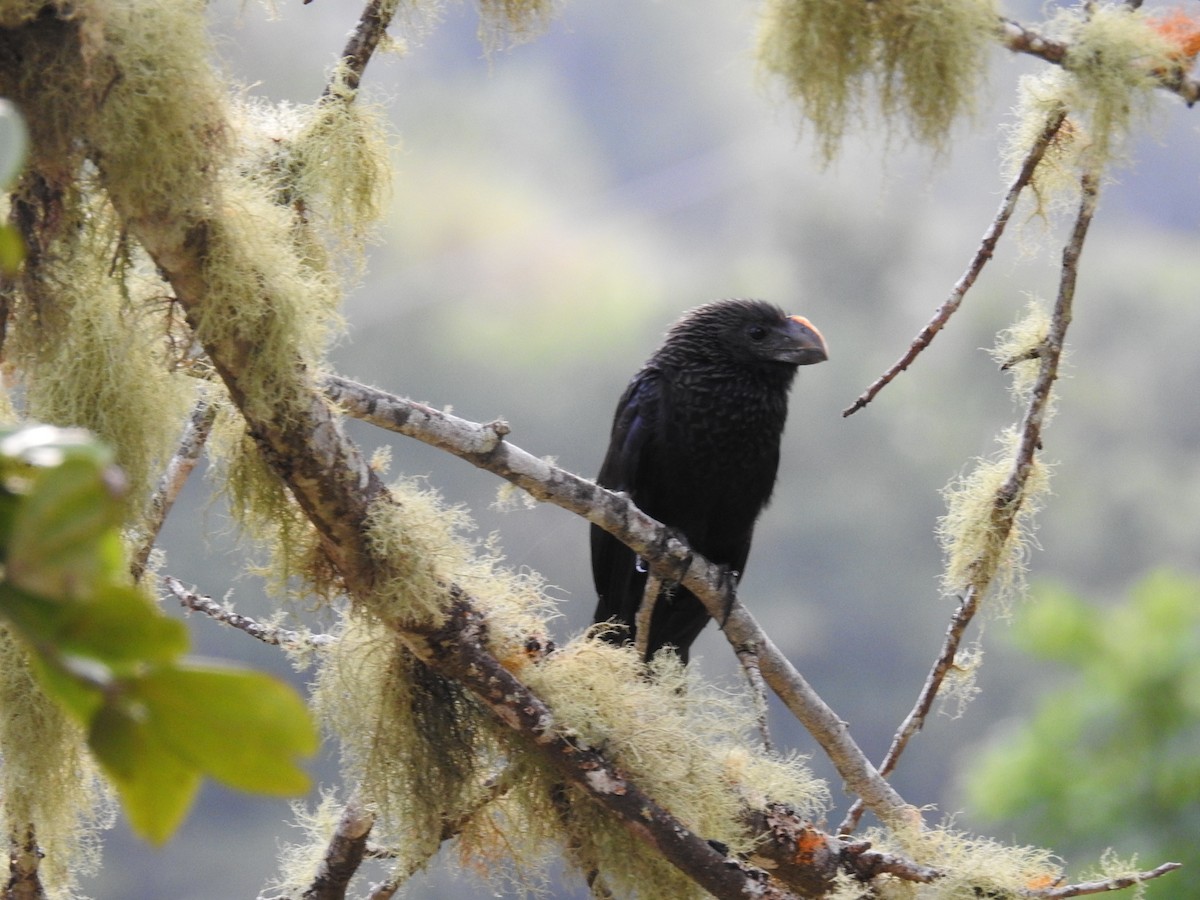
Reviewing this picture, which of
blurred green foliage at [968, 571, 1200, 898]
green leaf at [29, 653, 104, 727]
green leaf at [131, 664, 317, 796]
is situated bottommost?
green leaf at [29, 653, 104, 727]

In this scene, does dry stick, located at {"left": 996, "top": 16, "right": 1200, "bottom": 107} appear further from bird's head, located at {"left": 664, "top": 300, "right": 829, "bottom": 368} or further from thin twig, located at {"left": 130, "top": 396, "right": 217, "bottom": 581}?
bird's head, located at {"left": 664, "top": 300, "right": 829, "bottom": 368}

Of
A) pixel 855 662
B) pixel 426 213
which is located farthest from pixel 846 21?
pixel 855 662

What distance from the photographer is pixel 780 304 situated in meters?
8.42

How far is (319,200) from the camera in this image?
1.99 metres

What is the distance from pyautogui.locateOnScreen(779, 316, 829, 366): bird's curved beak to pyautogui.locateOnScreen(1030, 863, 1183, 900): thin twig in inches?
56.3

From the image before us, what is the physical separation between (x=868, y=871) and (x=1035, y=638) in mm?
5041

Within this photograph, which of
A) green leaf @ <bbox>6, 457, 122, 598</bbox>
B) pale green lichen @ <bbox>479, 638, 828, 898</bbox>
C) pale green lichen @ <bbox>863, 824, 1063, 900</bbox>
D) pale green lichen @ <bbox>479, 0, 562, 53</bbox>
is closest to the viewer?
green leaf @ <bbox>6, 457, 122, 598</bbox>

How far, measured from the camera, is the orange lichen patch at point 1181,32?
1.58 m

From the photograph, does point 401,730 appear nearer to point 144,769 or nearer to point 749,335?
point 144,769

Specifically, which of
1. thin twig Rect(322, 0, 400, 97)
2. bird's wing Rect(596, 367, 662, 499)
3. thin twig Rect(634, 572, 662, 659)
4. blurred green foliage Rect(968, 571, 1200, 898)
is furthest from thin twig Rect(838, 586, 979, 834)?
blurred green foliage Rect(968, 571, 1200, 898)

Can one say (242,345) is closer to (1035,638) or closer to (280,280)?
(280,280)

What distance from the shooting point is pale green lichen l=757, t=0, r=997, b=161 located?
152 cm

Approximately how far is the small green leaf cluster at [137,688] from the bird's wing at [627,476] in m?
2.21

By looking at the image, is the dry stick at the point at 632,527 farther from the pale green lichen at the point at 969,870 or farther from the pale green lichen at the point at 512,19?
the pale green lichen at the point at 512,19
